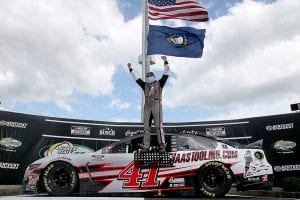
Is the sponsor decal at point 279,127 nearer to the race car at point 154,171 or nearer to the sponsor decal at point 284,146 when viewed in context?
the sponsor decal at point 284,146

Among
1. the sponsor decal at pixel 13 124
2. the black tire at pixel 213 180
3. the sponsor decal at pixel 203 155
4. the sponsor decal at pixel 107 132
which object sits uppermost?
the sponsor decal at pixel 13 124

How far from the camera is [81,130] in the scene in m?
12.4

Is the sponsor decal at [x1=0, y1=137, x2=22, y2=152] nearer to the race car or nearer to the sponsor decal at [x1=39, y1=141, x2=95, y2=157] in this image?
the sponsor decal at [x1=39, y1=141, x2=95, y2=157]

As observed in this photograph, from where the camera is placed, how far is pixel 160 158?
22.6ft

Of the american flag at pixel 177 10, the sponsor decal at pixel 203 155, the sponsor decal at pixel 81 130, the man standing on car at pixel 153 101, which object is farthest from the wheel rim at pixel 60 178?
the american flag at pixel 177 10

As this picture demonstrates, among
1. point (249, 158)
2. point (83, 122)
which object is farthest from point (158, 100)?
point (83, 122)

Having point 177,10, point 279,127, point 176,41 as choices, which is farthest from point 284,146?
point 177,10

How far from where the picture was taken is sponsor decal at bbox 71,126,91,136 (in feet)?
40.5

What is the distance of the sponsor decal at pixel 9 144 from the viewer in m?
11.2

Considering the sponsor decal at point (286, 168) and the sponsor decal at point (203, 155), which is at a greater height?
the sponsor decal at point (203, 155)

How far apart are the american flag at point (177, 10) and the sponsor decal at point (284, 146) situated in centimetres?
483

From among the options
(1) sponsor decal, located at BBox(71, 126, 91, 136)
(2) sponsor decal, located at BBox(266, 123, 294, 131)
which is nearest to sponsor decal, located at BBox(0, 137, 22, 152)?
(1) sponsor decal, located at BBox(71, 126, 91, 136)

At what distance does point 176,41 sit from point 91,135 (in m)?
4.30

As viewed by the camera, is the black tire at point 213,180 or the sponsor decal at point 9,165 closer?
the black tire at point 213,180
